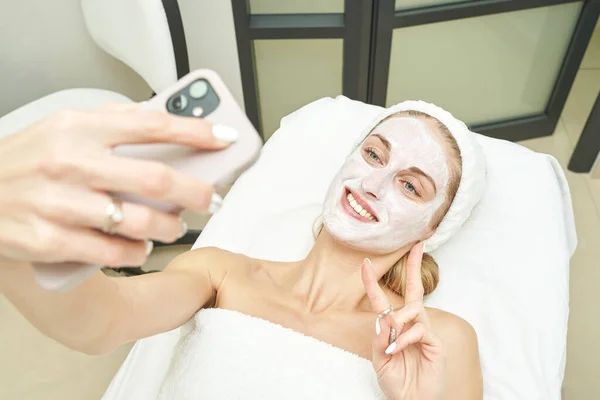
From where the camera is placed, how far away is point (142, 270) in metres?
2.11

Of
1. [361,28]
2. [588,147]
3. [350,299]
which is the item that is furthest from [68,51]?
[588,147]

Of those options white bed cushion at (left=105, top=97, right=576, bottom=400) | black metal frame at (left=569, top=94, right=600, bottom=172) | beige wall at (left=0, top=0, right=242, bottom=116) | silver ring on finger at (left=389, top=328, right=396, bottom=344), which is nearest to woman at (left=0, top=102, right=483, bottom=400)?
silver ring on finger at (left=389, top=328, right=396, bottom=344)

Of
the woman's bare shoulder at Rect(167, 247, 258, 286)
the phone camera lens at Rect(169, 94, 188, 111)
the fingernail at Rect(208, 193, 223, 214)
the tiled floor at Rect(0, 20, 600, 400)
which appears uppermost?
the phone camera lens at Rect(169, 94, 188, 111)

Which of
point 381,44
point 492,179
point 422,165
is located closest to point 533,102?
point 381,44

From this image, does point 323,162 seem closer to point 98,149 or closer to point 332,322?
point 332,322

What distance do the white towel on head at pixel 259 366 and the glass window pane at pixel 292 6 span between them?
1.29m

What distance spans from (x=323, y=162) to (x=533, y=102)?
4.79 feet

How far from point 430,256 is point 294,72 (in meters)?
1.15

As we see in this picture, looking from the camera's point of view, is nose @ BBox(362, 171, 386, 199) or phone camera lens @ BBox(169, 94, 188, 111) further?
nose @ BBox(362, 171, 386, 199)

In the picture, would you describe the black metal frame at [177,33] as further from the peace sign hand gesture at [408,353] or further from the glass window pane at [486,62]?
the glass window pane at [486,62]

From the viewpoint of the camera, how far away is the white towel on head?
1.07 meters

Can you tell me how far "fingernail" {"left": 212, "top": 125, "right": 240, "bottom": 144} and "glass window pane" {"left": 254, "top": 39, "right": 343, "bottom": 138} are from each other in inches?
62.7

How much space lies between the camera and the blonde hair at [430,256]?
1.29 m

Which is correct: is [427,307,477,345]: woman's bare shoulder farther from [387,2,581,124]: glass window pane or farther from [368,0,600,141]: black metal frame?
Result: [387,2,581,124]: glass window pane
